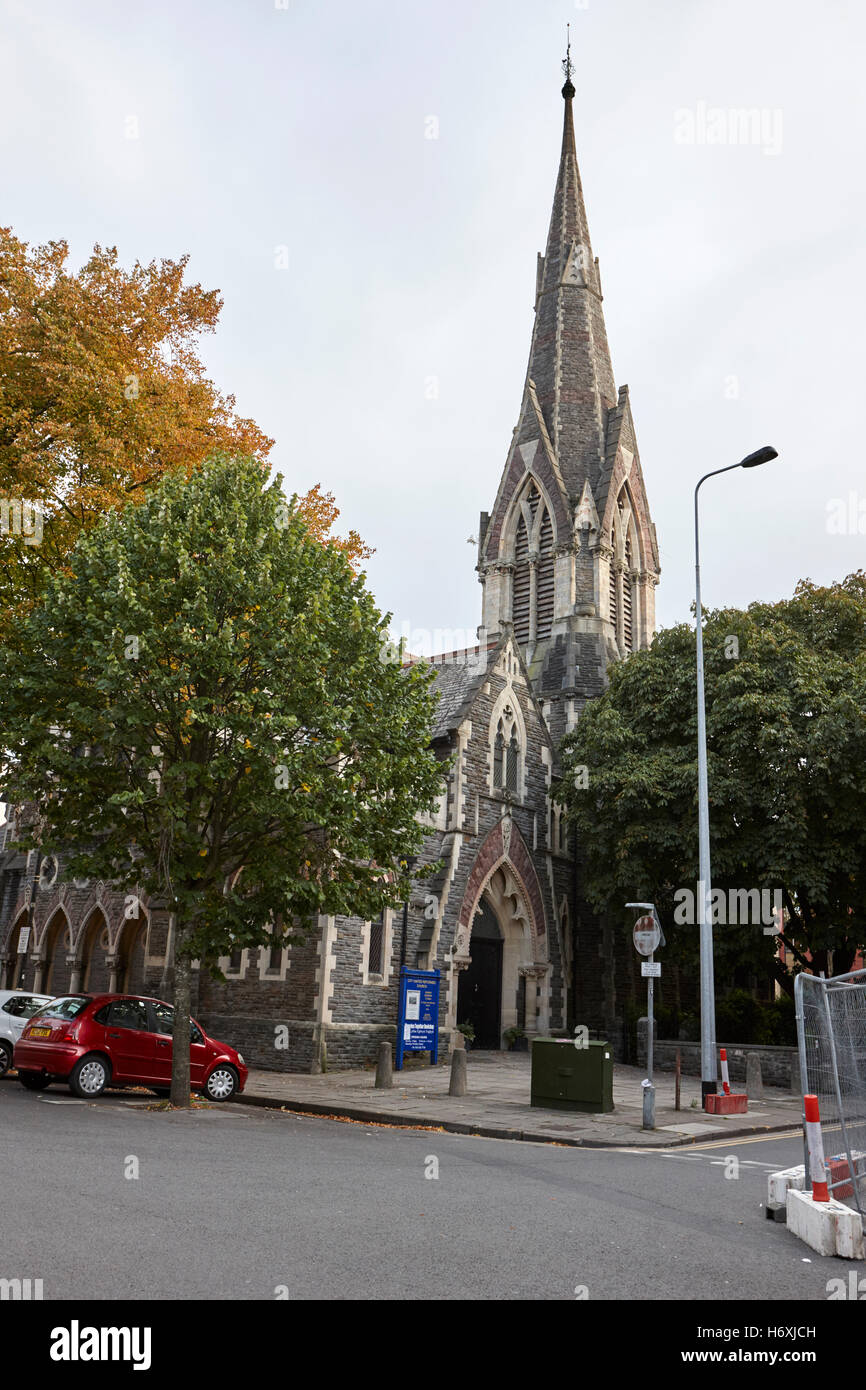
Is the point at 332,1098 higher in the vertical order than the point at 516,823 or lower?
lower

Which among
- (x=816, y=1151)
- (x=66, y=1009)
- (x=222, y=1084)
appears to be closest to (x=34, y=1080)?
(x=66, y=1009)

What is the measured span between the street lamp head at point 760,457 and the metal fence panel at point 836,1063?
46.8 ft

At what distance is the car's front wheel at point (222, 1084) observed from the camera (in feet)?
56.6

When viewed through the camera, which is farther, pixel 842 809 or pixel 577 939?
pixel 577 939

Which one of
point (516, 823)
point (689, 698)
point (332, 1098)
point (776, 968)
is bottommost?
point (332, 1098)

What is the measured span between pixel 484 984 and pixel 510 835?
3.96m

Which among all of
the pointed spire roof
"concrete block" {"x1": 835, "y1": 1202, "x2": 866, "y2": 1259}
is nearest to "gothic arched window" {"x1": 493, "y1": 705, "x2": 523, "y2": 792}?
the pointed spire roof

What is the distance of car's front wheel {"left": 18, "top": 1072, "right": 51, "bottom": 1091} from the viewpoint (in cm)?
1661

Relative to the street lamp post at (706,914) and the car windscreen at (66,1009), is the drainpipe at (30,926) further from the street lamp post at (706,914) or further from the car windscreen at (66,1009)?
the street lamp post at (706,914)

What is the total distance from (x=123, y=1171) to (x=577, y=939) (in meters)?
24.3

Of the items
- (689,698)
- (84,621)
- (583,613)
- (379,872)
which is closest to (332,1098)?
(379,872)

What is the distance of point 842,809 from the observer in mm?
25078

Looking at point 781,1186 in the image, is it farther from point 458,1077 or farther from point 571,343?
point 571,343
